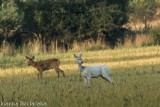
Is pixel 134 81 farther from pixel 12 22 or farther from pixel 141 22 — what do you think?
pixel 141 22

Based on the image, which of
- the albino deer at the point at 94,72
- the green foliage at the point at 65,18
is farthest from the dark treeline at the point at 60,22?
the albino deer at the point at 94,72

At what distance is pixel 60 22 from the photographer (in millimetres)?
42594

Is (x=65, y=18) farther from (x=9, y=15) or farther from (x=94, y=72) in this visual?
(x=94, y=72)

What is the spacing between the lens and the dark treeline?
42.4m

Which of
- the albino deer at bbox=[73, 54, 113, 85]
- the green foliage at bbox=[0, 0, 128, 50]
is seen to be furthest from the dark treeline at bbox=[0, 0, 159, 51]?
the albino deer at bbox=[73, 54, 113, 85]

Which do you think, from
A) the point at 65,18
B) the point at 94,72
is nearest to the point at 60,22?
the point at 65,18

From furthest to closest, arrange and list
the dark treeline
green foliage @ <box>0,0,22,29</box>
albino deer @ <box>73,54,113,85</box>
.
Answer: the dark treeline
green foliage @ <box>0,0,22,29</box>
albino deer @ <box>73,54,113,85</box>

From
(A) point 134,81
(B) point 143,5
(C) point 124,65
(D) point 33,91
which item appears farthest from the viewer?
(B) point 143,5

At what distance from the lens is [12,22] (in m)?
42.1

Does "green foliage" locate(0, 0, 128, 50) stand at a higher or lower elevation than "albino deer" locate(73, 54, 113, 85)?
higher

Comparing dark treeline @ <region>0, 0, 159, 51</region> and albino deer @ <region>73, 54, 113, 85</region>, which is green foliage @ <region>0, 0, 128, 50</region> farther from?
albino deer @ <region>73, 54, 113, 85</region>

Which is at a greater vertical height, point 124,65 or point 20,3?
point 20,3

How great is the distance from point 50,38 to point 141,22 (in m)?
33.4

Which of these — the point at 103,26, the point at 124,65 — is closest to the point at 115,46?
the point at 103,26
